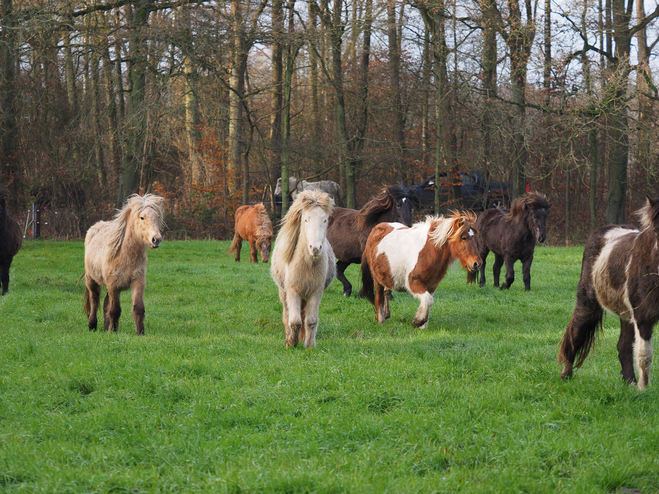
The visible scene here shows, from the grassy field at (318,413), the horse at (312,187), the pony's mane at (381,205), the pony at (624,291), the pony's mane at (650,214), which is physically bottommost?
Answer: the grassy field at (318,413)

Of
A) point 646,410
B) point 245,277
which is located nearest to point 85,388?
point 646,410

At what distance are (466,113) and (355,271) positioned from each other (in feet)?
36.1

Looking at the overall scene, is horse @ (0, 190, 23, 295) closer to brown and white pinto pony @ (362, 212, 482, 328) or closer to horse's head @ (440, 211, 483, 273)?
brown and white pinto pony @ (362, 212, 482, 328)

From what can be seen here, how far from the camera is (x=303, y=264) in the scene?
24.0ft

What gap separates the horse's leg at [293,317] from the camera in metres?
7.24

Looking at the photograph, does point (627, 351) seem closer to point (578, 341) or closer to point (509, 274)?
point (578, 341)

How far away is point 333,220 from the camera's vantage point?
1306 cm

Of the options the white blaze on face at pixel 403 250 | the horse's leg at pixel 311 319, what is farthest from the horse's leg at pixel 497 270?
the horse's leg at pixel 311 319

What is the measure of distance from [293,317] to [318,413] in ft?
7.75

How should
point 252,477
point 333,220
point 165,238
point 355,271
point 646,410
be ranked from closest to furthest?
point 252,477 < point 646,410 < point 333,220 < point 355,271 < point 165,238

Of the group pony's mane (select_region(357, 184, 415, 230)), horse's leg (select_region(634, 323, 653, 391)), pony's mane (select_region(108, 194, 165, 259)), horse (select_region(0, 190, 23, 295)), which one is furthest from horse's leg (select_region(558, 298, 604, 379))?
horse (select_region(0, 190, 23, 295))

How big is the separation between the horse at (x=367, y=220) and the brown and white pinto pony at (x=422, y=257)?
227cm

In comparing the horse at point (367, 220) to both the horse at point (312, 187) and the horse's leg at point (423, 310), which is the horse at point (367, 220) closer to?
the horse's leg at point (423, 310)

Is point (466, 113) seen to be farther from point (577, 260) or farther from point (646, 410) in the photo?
point (646, 410)
